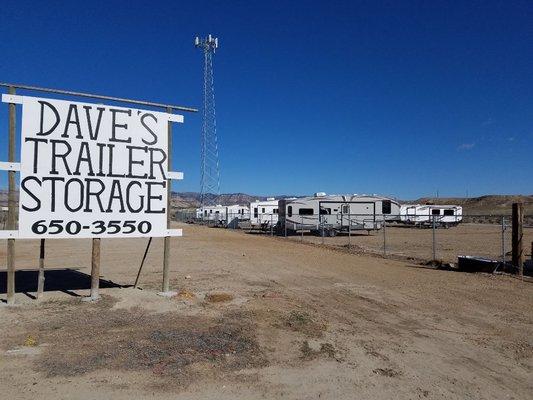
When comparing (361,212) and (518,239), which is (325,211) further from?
(518,239)

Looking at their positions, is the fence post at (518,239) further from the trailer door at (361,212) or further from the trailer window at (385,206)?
the trailer window at (385,206)

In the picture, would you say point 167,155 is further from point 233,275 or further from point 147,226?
point 233,275

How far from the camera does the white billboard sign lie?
21.2 feet

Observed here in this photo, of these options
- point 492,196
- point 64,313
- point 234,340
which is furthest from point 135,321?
point 492,196

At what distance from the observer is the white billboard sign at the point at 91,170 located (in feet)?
21.2

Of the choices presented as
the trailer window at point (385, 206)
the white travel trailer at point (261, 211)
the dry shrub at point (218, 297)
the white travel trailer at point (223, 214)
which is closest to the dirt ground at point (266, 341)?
the dry shrub at point (218, 297)

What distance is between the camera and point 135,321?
582 cm

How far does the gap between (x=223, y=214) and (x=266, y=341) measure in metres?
44.9

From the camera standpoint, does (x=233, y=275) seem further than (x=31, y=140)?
Yes

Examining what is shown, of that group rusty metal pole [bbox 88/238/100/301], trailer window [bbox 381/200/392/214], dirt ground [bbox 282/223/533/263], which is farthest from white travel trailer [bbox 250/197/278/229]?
rusty metal pole [bbox 88/238/100/301]

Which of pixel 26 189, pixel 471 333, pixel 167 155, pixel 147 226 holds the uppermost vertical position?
pixel 167 155

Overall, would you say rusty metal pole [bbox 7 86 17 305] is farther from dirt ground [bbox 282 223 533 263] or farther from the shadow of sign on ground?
dirt ground [bbox 282 223 533 263]

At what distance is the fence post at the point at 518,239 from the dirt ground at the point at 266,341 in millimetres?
2218

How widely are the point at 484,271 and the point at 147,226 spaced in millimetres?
8604
